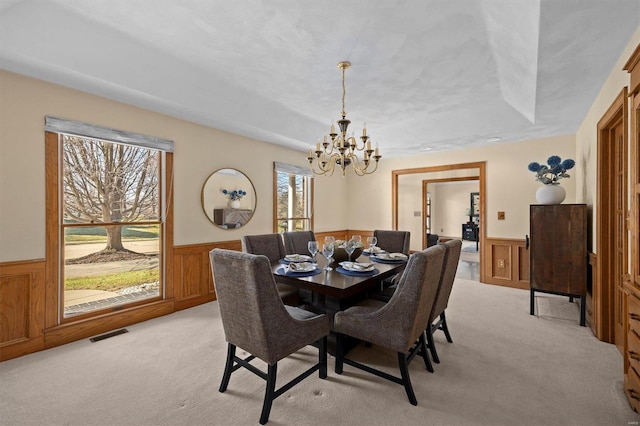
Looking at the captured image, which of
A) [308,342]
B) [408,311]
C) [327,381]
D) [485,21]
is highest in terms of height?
[485,21]

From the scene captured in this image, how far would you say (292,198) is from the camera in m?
5.18

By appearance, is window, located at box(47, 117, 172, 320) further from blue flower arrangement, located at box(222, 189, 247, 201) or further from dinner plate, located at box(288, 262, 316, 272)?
dinner plate, located at box(288, 262, 316, 272)

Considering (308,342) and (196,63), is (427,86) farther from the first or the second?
(308,342)

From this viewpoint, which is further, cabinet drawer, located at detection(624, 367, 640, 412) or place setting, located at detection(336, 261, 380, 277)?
place setting, located at detection(336, 261, 380, 277)

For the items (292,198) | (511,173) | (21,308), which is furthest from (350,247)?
(511,173)

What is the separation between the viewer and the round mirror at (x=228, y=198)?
150 inches

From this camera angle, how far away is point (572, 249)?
10.3 feet

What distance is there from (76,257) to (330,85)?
3079 mm

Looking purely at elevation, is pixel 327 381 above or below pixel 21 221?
below

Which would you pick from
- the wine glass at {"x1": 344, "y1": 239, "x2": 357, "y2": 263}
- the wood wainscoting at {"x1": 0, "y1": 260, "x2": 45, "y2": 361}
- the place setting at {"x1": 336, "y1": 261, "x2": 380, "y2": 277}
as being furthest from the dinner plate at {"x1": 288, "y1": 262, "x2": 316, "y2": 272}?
the wood wainscoting at {"x1": 0, "y1": 260, "x2": 45, "y2": 361}

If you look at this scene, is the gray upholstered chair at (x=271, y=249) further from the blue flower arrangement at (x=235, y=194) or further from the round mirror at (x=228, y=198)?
the blue flower arrangement at (x=235, y=194)

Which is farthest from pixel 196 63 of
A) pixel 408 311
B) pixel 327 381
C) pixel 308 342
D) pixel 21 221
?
pixel 327 381

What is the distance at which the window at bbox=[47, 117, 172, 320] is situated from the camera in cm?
271

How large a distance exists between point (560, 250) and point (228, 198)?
4.12 metres
